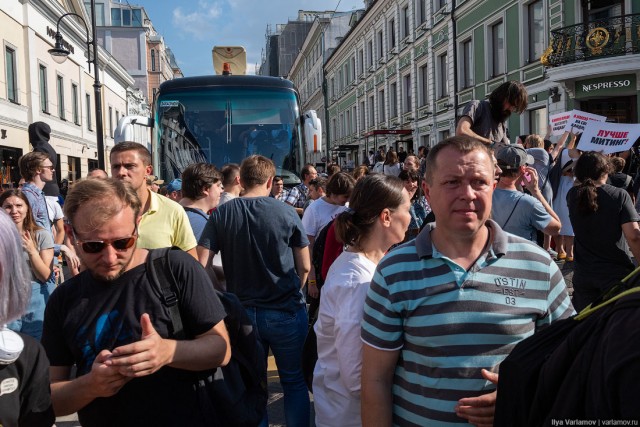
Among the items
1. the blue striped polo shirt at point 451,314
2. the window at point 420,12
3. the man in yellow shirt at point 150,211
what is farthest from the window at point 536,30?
the blue striped polo shirt at point 451,314

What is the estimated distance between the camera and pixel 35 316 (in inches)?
Answer: 155

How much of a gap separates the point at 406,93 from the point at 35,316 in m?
31.0

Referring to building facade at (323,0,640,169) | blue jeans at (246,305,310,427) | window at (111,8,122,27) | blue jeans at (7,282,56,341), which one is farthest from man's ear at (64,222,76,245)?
window at (111,8,122,27)

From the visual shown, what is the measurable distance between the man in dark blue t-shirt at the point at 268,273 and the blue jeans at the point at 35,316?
50.4 inches

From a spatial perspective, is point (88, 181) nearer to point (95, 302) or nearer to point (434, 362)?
point (95, 302)

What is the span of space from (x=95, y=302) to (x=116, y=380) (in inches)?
14.8

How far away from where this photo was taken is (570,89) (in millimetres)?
17062

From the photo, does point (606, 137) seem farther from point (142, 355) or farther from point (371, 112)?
point (371, 112)

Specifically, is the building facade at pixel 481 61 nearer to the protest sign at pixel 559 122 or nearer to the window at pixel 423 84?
the window at pixel 423 84

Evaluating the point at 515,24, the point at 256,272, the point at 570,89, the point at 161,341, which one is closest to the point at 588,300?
the point at 256,272

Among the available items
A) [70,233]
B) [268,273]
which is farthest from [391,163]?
[268,273]

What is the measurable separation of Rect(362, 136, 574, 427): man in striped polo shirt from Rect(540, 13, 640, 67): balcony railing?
15.9 m

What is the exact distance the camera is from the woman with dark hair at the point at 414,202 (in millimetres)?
6000

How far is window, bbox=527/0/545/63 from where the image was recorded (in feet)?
62.3
